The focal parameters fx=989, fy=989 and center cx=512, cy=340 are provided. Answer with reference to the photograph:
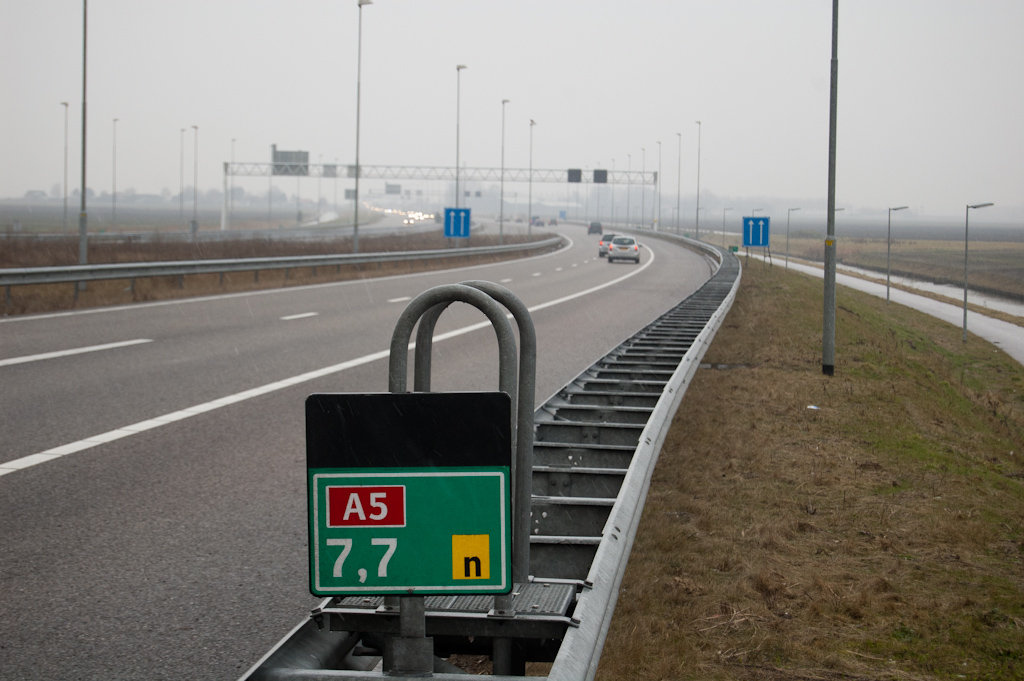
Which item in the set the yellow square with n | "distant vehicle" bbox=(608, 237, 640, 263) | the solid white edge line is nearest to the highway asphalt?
the solid white edge line

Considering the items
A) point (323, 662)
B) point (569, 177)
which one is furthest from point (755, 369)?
point (569, 177)

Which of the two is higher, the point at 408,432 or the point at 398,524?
the point at 408,432

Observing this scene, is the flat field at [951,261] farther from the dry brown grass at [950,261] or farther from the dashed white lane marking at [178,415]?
the dashed white lane marking at [178,415]

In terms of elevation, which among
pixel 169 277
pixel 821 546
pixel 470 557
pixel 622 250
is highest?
pixel 622 250

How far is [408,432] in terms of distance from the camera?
8.86ft

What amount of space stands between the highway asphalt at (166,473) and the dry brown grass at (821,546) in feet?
6.14

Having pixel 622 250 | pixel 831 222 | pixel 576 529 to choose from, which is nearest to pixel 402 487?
pixel 576 529

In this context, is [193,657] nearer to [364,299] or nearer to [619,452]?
[619,452]

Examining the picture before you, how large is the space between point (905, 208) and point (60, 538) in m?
49.9

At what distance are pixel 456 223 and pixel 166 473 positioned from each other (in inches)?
1420

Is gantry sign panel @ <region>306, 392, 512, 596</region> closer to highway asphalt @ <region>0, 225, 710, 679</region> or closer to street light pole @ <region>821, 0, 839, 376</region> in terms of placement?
highway asphalt @ <region>0, 225, 710, 679</region>

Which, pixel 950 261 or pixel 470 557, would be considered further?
pixel 950 261

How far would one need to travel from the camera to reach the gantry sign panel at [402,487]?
2.70 m

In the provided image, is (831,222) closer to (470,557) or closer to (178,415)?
(178,415)
